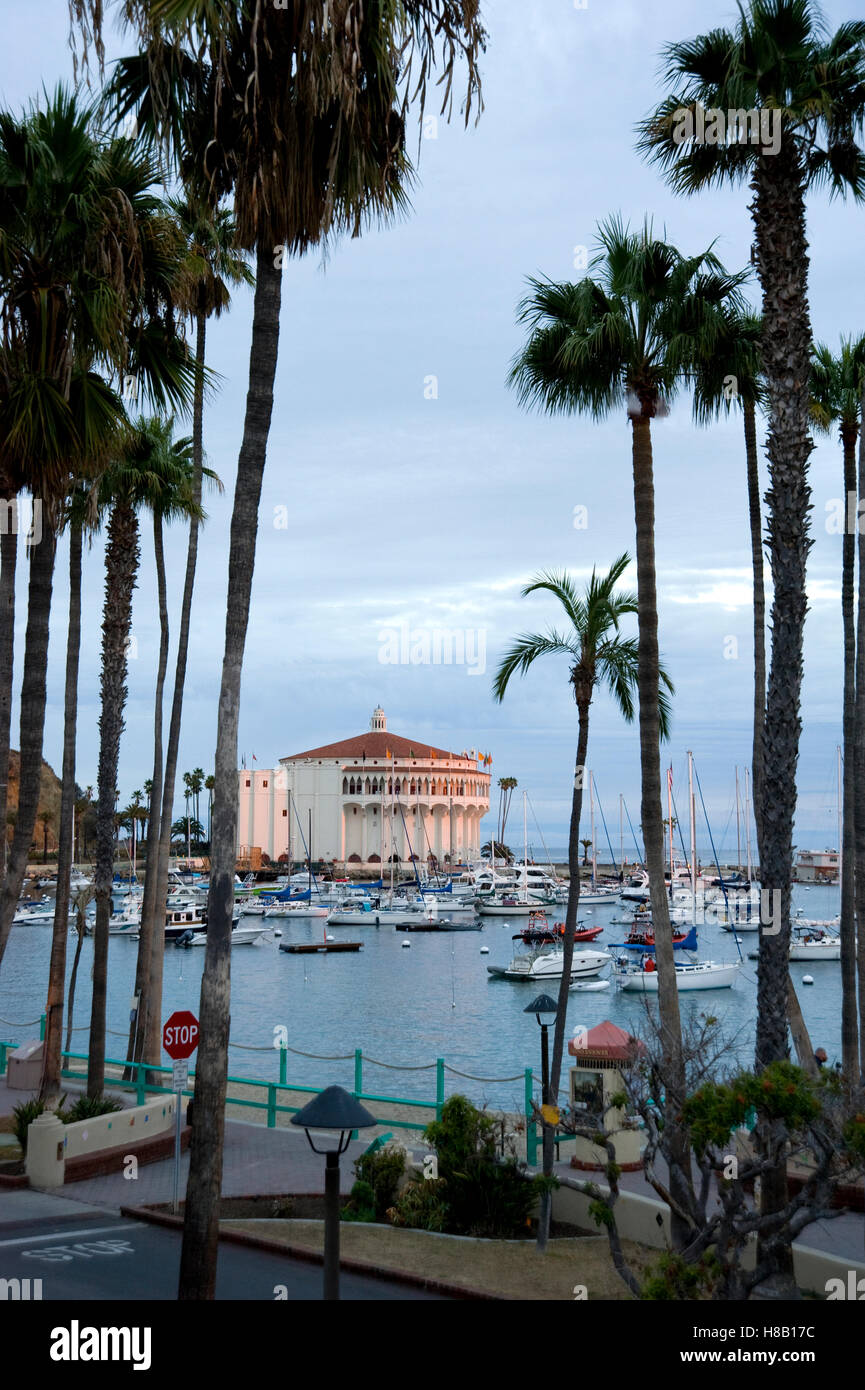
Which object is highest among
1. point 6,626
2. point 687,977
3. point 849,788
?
point 6,626

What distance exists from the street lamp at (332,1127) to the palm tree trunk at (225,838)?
0.85 metres

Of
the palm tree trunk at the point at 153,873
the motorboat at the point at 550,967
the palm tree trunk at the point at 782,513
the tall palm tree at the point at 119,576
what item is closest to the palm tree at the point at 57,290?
the palm tree trunk at the point at 782,513

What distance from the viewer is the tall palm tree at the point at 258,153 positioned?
947 cm

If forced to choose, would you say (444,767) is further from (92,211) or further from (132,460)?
(92,211)

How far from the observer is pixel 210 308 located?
2220 cm

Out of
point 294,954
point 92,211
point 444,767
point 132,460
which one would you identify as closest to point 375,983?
point 294,954

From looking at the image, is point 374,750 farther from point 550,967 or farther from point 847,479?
point 847,479

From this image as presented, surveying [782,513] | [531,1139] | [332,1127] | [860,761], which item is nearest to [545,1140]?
[531,1139]

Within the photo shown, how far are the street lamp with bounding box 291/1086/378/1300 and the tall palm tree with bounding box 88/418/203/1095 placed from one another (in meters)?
14.3

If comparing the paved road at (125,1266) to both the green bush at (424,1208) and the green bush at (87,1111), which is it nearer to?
the green bush at (424,1208)

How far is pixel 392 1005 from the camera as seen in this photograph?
61.5 metres

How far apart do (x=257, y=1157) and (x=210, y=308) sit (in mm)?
14902

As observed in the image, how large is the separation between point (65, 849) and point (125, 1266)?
914cm
